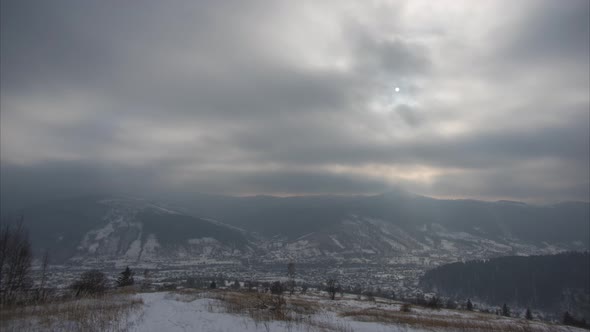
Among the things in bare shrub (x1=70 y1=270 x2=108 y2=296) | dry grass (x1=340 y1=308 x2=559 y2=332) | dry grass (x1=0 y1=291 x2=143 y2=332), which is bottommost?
bare shrub (x1=70 y1=270 x2=108 y2=296)

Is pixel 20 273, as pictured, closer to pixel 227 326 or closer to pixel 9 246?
pixel 9 246

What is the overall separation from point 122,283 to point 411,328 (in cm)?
7153

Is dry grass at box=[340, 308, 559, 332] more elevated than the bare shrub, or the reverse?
dry grass at box=[340, 308, 559, 332]

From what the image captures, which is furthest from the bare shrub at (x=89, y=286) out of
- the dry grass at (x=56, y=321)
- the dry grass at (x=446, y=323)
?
the dry grass at (x=446, y=323)

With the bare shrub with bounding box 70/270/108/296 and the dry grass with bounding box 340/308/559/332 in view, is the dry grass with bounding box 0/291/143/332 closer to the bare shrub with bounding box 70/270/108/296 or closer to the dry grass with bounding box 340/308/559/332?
the bare shrub with bounding box 70/270/108/296

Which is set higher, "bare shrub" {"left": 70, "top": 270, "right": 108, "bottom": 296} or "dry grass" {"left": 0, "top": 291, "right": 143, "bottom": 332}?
"dry grass" {"left": 0, "top": 291, "right": 143, "bottom": 332}

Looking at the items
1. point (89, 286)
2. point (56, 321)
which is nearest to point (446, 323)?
point (56, 321)

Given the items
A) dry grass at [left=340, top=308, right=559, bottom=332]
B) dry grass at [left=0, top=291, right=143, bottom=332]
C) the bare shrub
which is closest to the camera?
dry grass at [left=0, top=291, right=143, bottom=332]

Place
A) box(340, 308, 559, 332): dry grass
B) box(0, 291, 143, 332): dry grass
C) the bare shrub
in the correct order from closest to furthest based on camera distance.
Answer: box(0, 291, 143, 332): dry grass → box(340, 308, 559, 332): dry grass → the bare shrub

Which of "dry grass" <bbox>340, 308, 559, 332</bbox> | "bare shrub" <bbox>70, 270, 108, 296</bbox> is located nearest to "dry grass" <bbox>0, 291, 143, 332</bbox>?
"bare shrub" <bbox>70, 270, 108, 296</bbox>

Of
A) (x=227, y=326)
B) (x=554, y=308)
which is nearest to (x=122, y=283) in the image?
(x=227, y=326)

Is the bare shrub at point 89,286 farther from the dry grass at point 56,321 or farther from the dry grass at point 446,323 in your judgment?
the dry grass at point 446,323

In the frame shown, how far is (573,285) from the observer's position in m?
181

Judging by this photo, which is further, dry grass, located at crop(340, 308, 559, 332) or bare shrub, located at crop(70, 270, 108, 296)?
bare shrub, located at crop(70, 270, 108, 296)
